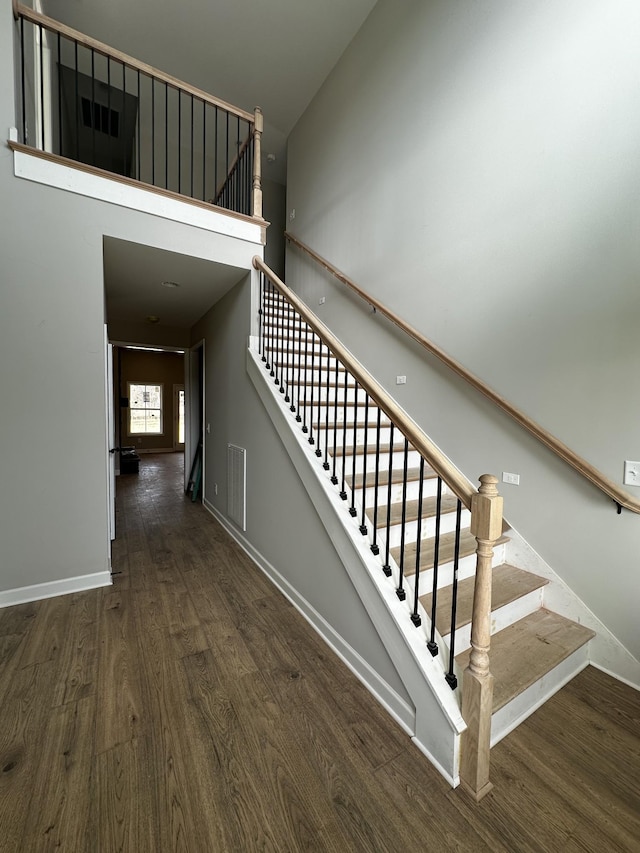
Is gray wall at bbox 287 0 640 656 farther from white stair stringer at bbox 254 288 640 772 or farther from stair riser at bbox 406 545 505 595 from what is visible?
stair riser at bbox 406 545 505 595

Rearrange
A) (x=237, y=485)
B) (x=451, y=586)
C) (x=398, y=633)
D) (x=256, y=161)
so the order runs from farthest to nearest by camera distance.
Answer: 1. (x=237, y=485)
2. (x=256, y=161)
3. (x=451, y=586)
4. (x=398, y=633)

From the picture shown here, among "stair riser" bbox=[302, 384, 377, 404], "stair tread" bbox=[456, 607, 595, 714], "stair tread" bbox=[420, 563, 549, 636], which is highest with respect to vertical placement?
"stair riser" bbox=[302, 384, 377, 404]

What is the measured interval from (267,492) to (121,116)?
5786 millimetres

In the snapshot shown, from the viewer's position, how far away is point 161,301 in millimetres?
4195

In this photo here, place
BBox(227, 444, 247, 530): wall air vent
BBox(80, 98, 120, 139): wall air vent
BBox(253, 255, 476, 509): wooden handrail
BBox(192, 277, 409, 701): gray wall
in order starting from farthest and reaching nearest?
1. BBox(80, 98, 120, 139): wall air vent
2. BBox(227, 444, 247, 530): wall air vent
3. BBox(192, 277, 409, 701): gray wall
4. BBox(253, 255, 476, 509): wooden handrail

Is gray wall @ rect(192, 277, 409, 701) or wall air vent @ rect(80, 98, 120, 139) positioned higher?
wall air vent @ rect(80, 98, 120, 139)

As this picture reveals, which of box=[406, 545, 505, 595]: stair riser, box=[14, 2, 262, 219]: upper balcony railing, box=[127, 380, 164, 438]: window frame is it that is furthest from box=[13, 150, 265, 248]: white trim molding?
box=[127, 380, 164, 438]: window frame

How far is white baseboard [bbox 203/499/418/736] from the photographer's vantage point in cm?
156

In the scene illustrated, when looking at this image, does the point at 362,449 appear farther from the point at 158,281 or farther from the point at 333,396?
the point at 158,281

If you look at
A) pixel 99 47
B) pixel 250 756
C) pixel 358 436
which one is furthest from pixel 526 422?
pixel 99 47

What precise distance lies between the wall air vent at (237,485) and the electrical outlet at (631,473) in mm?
2681

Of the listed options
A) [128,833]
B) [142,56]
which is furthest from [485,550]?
[142,56]

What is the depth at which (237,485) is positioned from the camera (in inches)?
136

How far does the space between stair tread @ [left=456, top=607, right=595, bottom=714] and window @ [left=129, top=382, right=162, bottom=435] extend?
10587 millimetres
